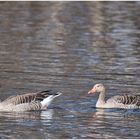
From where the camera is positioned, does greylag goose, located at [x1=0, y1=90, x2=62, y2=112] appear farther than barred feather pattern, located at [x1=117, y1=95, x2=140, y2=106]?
No

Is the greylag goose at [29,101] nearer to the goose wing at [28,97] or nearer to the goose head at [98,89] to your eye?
the goose wing at [28,97]

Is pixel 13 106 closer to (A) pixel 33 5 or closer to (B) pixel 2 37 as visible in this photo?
(B) pixel 2 37

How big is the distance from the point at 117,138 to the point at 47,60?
33.0 feet

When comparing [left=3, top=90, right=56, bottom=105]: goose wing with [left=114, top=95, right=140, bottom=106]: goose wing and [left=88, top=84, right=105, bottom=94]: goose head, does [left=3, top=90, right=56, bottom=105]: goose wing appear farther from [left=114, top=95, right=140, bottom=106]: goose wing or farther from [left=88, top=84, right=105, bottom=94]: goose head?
[left=114, top=95, right=140, bottom=106]: goose wing

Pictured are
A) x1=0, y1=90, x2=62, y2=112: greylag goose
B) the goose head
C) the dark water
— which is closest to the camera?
the dark water

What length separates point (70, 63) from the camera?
27.1m

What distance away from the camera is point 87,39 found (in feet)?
107

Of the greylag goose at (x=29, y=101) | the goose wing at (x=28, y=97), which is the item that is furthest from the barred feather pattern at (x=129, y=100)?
the goose wing at (x=28, y=97)

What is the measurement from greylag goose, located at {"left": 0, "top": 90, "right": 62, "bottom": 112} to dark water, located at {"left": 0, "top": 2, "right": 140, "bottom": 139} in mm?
307

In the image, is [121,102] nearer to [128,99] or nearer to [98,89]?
[128,99]

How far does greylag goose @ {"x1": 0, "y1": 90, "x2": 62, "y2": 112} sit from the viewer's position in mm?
21328

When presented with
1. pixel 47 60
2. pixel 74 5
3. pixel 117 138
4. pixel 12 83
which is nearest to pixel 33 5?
pixel 74 5

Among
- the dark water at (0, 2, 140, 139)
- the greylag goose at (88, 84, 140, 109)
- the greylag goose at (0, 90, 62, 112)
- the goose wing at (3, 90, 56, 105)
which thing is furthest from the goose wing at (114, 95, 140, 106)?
the goose wing at (3, 90, 56, 105)

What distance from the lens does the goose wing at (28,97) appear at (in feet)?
70.2
